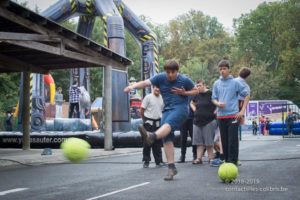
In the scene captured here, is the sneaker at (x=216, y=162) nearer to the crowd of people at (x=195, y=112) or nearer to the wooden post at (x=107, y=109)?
the crowd of people at (x=195, y=112)

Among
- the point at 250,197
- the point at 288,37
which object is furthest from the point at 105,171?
the point at 288,37

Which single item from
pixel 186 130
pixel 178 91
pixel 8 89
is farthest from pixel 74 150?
pixel 8 89

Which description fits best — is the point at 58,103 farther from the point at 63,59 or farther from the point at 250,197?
the point at 250,197

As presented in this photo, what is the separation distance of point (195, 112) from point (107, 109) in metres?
6.64

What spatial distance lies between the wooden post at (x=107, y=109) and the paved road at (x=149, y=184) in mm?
6768

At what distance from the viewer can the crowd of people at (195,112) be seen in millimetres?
7957

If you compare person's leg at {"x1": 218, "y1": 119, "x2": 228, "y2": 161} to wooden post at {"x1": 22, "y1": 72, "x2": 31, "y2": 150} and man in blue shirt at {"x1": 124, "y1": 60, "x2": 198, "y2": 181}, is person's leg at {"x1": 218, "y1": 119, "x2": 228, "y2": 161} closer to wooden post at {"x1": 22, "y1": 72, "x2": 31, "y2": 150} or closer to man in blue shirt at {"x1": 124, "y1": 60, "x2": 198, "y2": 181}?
man in blue shirt at {"x1": 124, "y1": 60, "x2": 198, "y2": 181}

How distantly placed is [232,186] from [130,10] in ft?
60.1

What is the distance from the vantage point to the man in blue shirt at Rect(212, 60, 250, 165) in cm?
930

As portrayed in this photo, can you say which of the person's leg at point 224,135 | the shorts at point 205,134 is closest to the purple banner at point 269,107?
the shorts at point 205,134

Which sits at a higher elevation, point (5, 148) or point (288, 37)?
point (288, 37)

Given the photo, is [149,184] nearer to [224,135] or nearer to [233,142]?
[233,142]

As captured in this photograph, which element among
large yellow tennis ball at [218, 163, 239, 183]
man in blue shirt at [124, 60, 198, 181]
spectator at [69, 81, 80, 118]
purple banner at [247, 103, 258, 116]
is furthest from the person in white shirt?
purple banner at [247, 103, 258, 116]

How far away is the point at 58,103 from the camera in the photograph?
36.0 m
